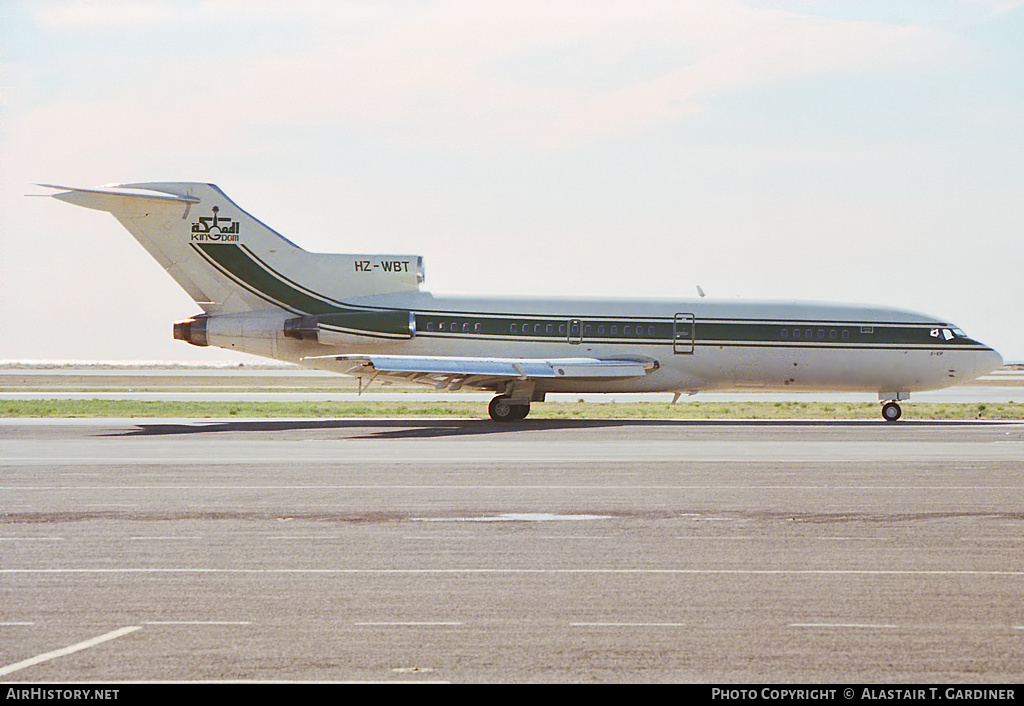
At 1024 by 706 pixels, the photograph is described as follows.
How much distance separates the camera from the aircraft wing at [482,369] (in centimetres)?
3091

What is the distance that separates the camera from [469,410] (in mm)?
39656

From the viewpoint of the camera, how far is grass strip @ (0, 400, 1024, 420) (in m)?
37.3

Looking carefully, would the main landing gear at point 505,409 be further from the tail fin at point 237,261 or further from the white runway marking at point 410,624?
the white runway marking at point 410,624

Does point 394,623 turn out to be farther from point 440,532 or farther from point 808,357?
point 808,357

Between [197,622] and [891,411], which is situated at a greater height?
[891,411]

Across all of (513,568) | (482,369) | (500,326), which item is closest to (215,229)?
(500,326)

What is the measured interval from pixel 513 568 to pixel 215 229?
2627cm

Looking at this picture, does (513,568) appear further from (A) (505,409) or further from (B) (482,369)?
(A) (505,409)

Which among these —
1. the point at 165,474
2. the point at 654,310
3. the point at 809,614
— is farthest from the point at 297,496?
the point at 654,310

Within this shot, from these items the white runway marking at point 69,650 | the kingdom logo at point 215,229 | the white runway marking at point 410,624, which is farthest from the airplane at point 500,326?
the white runway marking at point 69,650

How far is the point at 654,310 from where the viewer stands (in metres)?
35.1

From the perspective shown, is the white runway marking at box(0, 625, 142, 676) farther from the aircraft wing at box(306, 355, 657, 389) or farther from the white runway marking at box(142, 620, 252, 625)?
the aircraft wing at box(306, 355, 657, 389)

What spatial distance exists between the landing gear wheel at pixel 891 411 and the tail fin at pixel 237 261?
48.4 feet

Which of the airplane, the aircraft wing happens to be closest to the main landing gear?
the airplane
